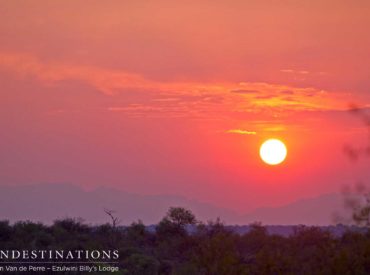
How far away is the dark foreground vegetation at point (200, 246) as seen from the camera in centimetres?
2147

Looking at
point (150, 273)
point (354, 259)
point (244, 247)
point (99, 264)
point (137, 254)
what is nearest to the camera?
point (354, 259)

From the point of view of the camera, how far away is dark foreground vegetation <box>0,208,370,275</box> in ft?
70.4

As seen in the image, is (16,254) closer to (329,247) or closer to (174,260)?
(174,260)

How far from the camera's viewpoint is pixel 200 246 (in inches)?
1134

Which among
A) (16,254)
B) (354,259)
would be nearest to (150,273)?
(16,254)

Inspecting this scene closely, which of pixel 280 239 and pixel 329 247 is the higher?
pixel 280 239

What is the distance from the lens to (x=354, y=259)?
20.7 m

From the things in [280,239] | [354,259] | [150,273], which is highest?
[280,239]

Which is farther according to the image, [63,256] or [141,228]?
[141,228]

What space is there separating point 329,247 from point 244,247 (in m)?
10.4

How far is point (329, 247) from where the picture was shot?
23453mm

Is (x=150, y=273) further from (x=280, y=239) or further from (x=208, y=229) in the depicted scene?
(x=208, y=229)

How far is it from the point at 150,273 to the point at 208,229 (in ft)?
44.2

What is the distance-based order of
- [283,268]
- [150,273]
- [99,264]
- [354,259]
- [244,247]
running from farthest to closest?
[244,247]
[150,273]
[99,264]
[283,268]
[354,259]
